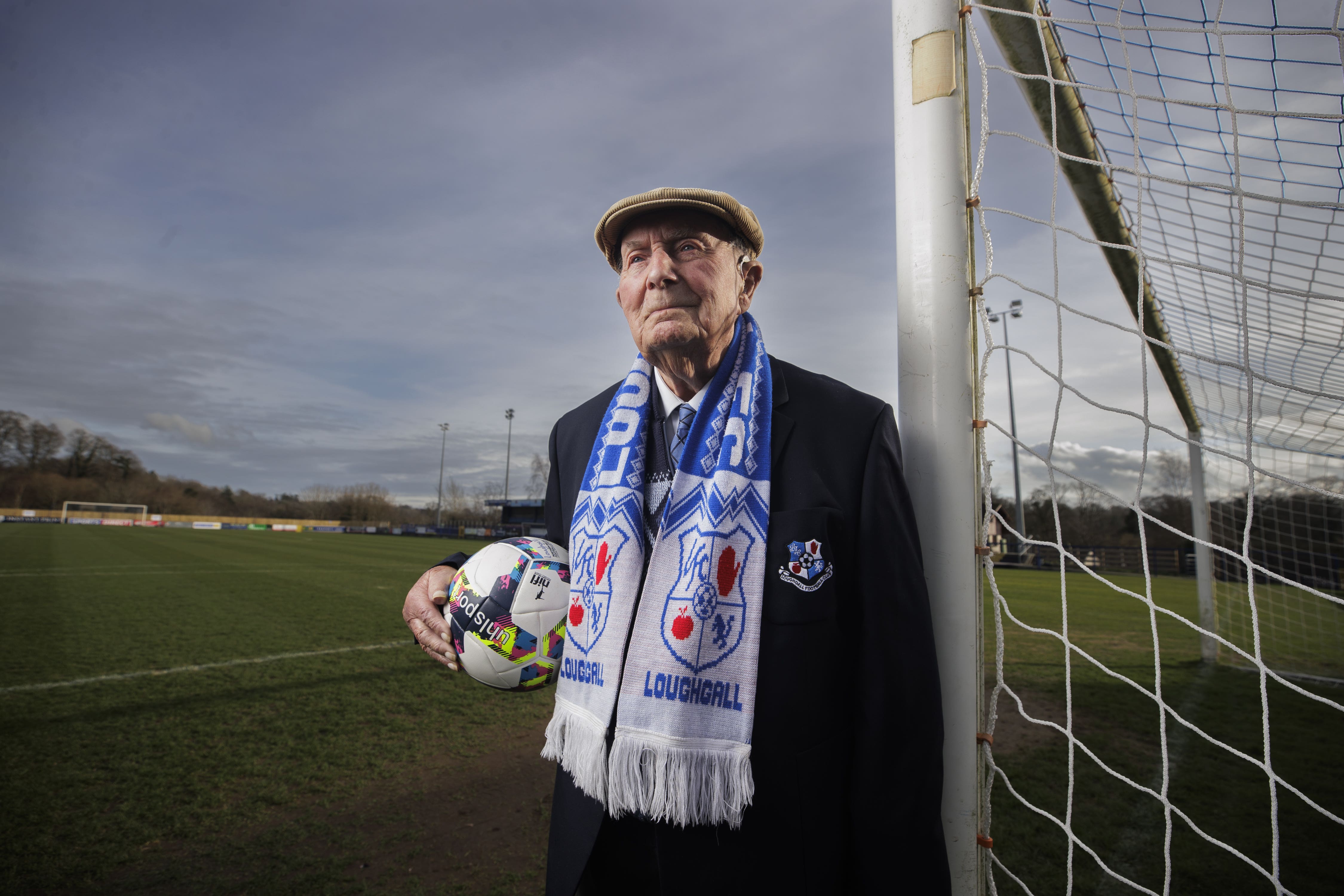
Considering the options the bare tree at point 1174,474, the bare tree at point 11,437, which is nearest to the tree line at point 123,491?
the bare tree at point 11,437

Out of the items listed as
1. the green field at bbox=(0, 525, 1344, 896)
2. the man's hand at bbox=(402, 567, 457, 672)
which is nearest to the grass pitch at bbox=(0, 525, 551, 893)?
the green field at bbox=(0, 525, 1344, 896)

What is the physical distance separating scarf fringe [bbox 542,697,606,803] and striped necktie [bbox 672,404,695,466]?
0.67m

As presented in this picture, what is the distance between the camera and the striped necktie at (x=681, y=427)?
1757mm

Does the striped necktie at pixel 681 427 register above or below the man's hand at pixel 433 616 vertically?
above

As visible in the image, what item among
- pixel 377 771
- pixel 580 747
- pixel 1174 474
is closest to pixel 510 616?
pixel 580 747

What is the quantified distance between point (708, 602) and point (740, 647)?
0.12m

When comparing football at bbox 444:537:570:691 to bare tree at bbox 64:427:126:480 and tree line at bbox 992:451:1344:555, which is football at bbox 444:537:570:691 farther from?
bare tree at bbox 64:427:126:480

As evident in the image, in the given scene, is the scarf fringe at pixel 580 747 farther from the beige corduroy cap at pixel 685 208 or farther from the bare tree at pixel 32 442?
the bare tree at pixel 32 442

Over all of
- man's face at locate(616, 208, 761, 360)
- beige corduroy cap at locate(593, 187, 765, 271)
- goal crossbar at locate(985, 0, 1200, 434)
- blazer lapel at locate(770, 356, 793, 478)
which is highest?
goal crossbar at locate(985, 0, 1200, 434)

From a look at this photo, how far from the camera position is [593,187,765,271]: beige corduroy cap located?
1.69m

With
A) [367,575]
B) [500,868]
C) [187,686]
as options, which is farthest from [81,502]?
[500,868]

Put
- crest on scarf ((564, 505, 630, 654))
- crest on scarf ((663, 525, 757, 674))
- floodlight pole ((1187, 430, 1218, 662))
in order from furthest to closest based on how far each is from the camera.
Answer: floodlight pole ((1187, 430, 1218, 662)) → crest on scarf ((564, 505, 630, 654)) → crest on scarf ((663, 525, 757, 674))

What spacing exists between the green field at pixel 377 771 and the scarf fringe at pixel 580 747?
1.30 metres

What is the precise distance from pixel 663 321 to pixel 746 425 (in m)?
0.37
